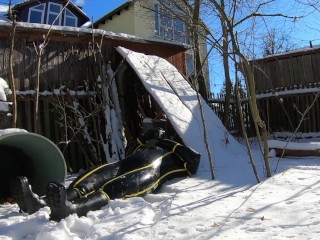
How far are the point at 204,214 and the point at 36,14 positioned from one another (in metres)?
18.7

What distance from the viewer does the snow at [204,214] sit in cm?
317

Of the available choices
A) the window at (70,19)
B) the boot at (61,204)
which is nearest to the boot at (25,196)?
the boot at (61,204)

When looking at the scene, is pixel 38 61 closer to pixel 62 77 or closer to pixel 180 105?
pixel 62 77

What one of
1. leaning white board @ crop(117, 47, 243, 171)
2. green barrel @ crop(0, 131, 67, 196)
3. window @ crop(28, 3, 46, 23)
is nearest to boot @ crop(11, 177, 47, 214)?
green barrel @ crop(0, 131, 67, 196)

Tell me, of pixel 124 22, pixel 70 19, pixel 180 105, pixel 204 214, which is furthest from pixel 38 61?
pixel 124 22

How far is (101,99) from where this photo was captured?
7902 millimetres

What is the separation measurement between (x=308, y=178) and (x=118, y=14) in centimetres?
2038

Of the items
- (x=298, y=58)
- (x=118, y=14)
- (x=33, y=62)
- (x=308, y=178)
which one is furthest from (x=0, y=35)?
(x=118, y=14)

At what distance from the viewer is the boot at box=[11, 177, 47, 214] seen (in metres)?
3.68

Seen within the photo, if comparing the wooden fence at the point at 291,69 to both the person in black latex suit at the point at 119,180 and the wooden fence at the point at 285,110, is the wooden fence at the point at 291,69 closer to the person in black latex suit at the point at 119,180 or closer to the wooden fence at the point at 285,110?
the wooden fence at the point at 285,110

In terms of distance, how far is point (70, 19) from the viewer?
868 inches

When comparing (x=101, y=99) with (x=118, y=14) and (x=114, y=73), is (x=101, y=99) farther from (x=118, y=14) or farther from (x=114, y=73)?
(x=118, y=14)

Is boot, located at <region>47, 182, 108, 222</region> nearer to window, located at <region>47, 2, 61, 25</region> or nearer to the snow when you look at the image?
the snow

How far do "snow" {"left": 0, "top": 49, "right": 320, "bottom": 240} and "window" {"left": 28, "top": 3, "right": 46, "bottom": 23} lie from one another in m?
17.0
